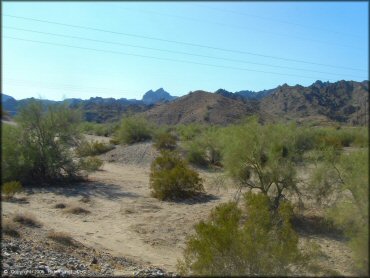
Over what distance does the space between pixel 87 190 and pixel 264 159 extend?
10.8 meters

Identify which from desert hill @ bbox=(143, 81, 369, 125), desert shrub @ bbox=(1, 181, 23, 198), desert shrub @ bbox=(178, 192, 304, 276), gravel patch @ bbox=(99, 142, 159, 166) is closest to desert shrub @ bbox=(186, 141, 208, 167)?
gravel patch @ bbox=(99, 142, 159, 166)

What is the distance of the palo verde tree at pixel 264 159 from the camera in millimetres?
15852

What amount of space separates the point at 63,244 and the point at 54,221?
4077 mm

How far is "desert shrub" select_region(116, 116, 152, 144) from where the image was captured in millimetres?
45375

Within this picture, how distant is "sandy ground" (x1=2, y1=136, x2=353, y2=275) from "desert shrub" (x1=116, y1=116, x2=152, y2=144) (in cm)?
1833

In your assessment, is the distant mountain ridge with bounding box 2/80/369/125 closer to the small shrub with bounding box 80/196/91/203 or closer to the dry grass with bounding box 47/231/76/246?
the small shrub with bounding box 80/196/91/203

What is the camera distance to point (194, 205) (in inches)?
765

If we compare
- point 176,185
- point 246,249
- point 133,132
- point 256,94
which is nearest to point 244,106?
point 256,94

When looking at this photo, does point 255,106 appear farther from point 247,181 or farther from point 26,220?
point 26,220

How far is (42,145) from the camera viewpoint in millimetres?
25375

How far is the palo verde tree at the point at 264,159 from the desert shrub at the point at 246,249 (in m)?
7.18

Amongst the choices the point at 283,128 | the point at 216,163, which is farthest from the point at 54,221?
the point at 216,163

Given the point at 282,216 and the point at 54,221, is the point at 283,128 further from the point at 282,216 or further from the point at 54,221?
the point at 54,221

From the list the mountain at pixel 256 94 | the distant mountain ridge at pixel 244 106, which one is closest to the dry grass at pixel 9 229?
the distant mountain ridge at pixel 244 106
